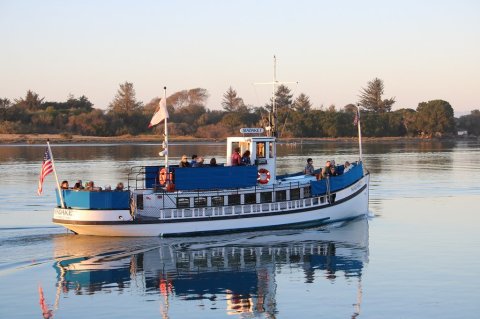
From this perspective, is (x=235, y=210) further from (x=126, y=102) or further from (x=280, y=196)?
(x=126, y=102)

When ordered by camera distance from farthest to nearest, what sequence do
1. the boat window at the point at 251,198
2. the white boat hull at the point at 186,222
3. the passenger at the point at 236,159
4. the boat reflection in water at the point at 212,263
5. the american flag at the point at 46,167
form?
the passenger at the point at 236,159 < the boat window at the point at 251,198 < the white boat hull at the point at 186,222 < the american flag at the point at 46,167 < the boat reflection in water at the point at 212,263

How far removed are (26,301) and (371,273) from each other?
39.2 feet

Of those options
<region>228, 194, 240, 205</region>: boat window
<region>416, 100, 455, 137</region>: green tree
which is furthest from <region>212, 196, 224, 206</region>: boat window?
<region>416, 100, 455, 137</region>: green tree

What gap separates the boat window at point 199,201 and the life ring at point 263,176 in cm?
316

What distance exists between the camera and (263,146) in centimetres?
3966

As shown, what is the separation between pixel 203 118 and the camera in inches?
6206

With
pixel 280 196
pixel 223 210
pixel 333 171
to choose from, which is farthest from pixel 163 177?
pixel 333 171

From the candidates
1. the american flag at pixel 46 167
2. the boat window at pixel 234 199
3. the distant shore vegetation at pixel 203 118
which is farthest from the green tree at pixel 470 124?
the american flag at pixel 46 167

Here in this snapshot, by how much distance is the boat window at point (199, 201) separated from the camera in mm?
37094

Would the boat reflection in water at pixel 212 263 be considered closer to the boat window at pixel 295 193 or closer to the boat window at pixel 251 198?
the boat window at pixel 251 198

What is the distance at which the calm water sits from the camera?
1004 inches

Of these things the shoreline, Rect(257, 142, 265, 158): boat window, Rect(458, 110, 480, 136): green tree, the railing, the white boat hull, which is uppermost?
Rect(458, 110, 480, 136): green tree

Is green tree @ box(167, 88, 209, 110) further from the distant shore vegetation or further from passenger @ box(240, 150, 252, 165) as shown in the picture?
passenger @ box(240, 150, 252, 165)

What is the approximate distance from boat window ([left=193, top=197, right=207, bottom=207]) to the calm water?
1.67 meters
